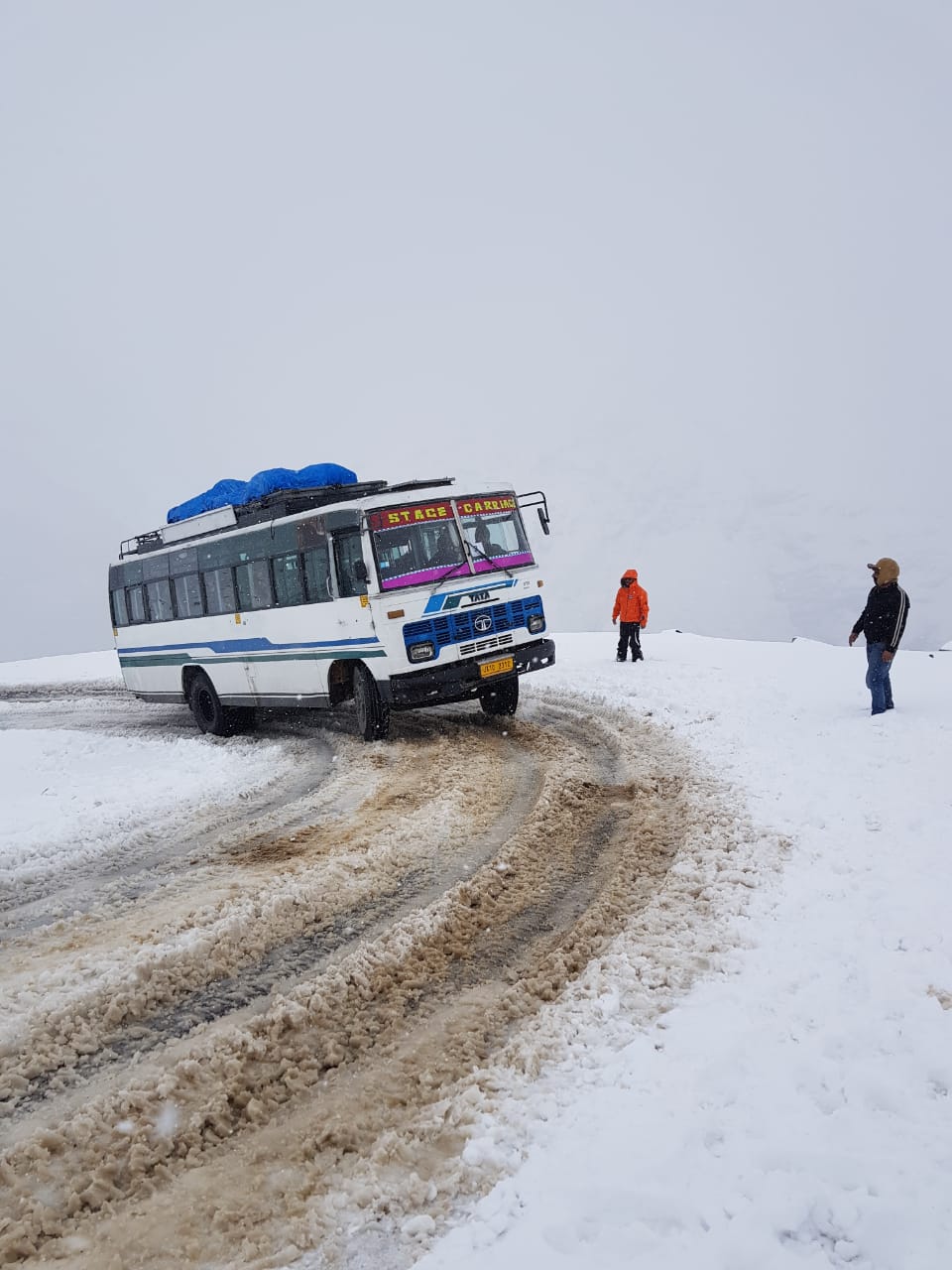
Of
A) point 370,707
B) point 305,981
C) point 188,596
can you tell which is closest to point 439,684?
point 370,707

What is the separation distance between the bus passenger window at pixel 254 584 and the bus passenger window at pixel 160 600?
7.84 ft

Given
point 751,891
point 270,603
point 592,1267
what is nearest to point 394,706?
point 270,603

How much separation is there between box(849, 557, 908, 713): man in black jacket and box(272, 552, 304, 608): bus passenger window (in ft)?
22.4

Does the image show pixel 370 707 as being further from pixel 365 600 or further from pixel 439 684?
pixel 365 600

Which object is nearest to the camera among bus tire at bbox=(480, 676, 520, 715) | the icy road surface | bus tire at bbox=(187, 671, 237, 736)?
the icy road surface

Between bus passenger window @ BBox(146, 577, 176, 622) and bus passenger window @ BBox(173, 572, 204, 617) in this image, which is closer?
bus passenger window @ BBox(173, 572, 204, 617)

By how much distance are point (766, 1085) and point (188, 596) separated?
12.0 meters

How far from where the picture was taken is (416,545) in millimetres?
10195

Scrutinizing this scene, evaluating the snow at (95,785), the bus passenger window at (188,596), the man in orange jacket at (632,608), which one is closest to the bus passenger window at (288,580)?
the snow at (95,785)

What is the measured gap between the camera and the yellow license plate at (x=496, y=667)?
402 inches

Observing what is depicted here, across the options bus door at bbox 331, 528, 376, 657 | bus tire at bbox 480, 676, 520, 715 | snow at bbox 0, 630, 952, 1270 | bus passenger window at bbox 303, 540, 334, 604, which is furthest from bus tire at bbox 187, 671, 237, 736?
snow at bbox 0, 630, 952, 1270

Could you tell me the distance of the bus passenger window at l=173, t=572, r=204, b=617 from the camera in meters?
13.1

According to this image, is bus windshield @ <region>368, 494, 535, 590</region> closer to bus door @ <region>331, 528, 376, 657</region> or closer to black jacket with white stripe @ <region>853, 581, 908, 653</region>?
bus door @ <region>331, 528, 376, 657</region>

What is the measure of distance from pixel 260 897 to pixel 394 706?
16.2ft
